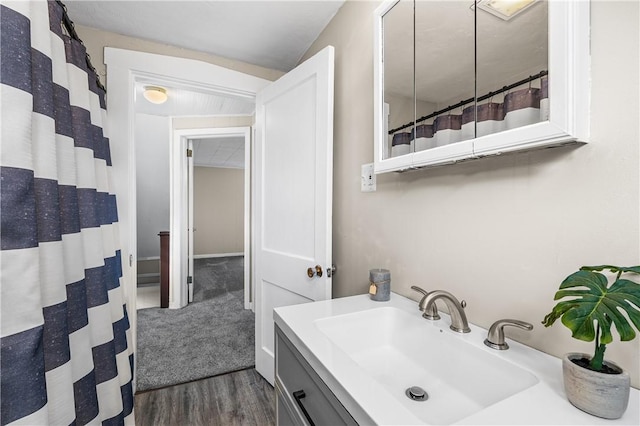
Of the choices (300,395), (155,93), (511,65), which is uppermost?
(155,93)

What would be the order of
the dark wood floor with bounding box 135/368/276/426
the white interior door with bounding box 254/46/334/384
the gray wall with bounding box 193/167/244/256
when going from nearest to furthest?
the white interior door with bounding box 254/46/334/384 < the dark wood floor with bounding box 135/368/276/426 < the gray wall with bounding box 193/167/244/256

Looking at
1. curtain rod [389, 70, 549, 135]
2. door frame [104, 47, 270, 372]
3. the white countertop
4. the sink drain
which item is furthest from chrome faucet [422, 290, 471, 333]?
door frame [104, 47, 270, 372]

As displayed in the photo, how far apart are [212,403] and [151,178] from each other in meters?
3.50

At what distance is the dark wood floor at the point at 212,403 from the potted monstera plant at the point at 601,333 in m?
1.48

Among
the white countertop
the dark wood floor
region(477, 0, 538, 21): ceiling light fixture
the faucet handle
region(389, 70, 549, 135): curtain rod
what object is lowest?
the dark wood floor

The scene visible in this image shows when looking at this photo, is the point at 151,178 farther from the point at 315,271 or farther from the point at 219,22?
the point at 315,271

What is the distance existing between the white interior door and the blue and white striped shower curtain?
912 millimetres

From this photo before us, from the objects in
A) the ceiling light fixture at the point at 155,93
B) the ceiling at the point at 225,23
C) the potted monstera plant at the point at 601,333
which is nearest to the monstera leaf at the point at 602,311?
the potted monstera plant at the point at 601,333

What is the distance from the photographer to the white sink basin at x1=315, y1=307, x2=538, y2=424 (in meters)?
0.72

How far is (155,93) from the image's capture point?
2760 millimetres

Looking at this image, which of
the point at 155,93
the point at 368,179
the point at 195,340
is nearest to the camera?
the point at 368,179

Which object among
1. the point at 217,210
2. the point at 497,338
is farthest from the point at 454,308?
the point at 217,210

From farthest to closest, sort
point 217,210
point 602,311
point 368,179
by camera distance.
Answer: point 217,210 < point 368,179 < point 602,311

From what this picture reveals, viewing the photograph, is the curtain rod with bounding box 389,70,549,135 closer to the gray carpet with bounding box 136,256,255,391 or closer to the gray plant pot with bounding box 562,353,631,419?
the gray plant pot with bounding box 562,353,631,419
